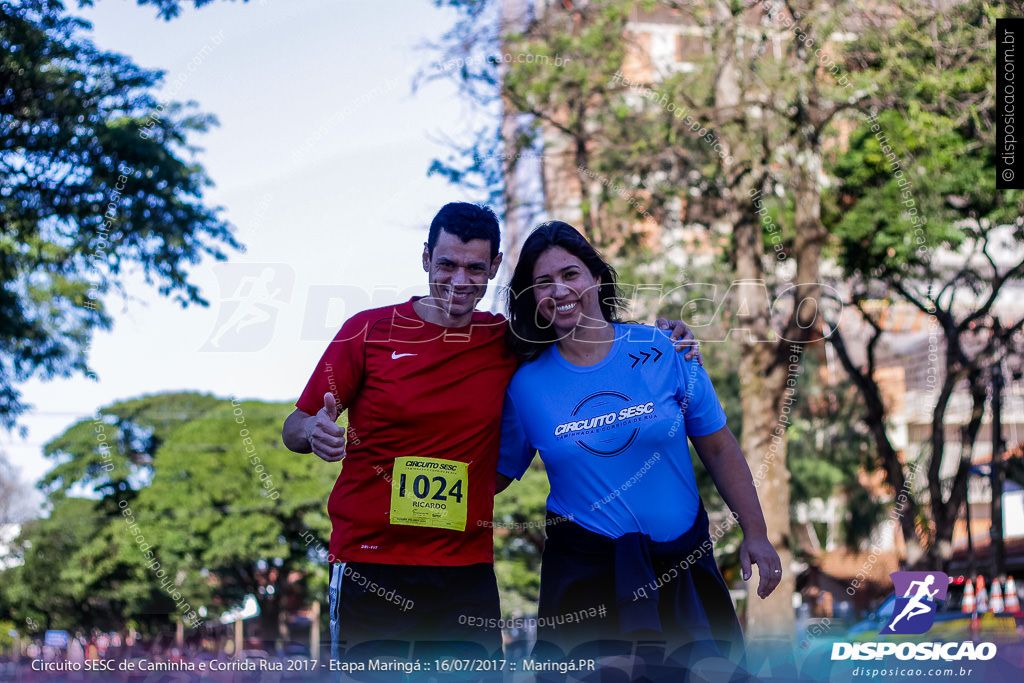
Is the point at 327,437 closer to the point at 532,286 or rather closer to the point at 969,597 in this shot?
the point at 532,286

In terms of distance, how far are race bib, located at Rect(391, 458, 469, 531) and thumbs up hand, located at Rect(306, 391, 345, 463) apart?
254 millimetres

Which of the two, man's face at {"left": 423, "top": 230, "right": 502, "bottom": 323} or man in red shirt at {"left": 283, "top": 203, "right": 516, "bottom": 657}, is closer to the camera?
man in red shirt at {"left": 283, "top": 203, "right": 516, "bottom": 657}

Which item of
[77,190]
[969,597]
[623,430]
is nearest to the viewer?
[623,430]

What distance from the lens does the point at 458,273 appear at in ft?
11.1

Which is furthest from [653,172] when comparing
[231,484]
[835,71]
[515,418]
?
[231,484]

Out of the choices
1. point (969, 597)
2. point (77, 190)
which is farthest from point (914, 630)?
point (969, 597)

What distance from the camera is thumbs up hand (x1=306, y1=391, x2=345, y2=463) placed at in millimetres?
2920

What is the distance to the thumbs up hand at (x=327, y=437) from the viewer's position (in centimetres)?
292

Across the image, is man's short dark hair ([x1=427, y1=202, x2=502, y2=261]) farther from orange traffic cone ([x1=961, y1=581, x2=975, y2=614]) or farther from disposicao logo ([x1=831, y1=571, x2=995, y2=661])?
orange traffic cone ([x1=961, y1=581, x2=975, y2=614])

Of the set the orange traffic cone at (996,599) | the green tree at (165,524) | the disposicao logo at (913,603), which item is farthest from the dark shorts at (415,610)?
the green tree at (165,524)

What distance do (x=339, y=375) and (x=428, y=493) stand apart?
506 mm

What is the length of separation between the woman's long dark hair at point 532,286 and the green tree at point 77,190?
5.06m

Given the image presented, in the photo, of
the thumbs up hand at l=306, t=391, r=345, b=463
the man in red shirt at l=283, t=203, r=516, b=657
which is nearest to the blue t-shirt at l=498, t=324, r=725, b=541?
the man in red shirt at l=283, t=203, r=516, b=657

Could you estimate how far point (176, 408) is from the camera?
1261 inches
